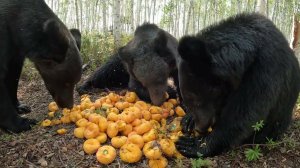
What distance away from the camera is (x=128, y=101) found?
19.5 feet

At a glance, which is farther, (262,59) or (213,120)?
(213,120)

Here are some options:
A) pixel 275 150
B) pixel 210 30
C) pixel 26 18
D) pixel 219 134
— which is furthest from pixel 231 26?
pixel 26 18

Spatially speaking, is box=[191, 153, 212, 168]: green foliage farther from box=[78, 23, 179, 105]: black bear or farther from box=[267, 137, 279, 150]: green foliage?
box=[78, 23, 179, 105]: black bear

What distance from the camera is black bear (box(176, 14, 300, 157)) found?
4398 millimetres

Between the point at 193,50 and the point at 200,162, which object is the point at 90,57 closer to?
the point at 193,50

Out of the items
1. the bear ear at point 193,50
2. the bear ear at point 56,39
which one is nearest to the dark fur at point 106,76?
the bear ear at point 56,39

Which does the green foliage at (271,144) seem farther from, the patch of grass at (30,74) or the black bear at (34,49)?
the patch of grass at (30,74)

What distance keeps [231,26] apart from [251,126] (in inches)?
50.5

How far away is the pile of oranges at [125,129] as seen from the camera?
431cm

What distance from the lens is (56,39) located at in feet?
17.5

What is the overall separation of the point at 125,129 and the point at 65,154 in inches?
31.8

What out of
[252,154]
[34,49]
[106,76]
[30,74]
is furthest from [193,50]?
[30,74]

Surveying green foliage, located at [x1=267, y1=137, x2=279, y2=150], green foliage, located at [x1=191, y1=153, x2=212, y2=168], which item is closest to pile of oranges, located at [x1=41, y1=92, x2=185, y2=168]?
green foliage, located at [x1=191, y1=153, x2=212, y2=168]

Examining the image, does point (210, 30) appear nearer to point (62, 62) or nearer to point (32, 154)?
point (62, 62)
